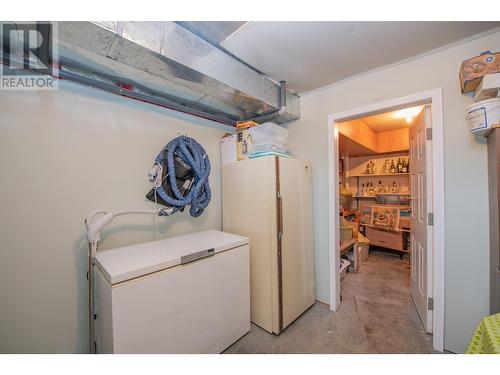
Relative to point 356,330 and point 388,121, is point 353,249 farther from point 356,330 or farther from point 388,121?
point 388,121

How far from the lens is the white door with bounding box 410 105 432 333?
5.43 ft

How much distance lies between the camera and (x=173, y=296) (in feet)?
3.91

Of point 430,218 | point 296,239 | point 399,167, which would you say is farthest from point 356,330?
point 399,167

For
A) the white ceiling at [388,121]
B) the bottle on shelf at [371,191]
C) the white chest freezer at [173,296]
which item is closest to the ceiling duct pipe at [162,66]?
the white chest freezer at [173,296]

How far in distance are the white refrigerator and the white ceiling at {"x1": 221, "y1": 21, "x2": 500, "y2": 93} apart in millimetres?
826

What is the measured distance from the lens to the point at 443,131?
149 cm

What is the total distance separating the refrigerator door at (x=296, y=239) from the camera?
5.86 feet

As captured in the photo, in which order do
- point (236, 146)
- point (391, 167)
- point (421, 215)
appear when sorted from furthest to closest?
point (391, 167)
point (236, 146)
point (421, 215)

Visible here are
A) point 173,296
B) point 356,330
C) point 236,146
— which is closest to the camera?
point 173,296

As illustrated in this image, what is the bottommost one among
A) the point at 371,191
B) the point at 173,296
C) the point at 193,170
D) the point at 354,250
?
the point at 354,250

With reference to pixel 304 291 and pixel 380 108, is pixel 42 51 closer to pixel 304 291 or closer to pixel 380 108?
pixel 380 108

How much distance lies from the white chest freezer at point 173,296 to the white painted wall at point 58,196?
0.26 m

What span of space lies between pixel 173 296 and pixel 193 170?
39.3 inches
